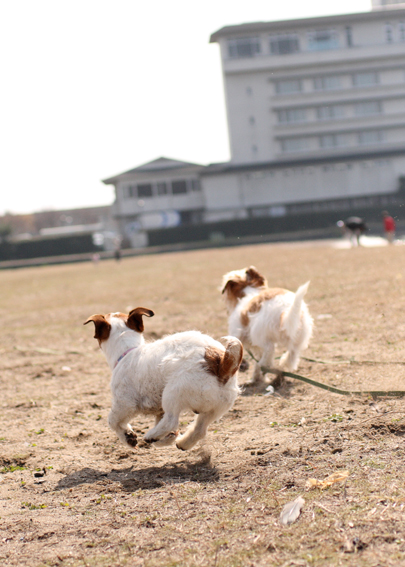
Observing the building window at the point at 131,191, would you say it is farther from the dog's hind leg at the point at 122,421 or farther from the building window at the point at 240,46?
the dog's hind leg at the point at 122,421

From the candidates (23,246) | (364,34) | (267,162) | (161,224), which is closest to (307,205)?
(267,162)

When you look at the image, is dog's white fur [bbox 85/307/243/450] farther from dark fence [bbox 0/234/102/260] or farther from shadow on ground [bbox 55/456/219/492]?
dark fence [bbox 0/234/102/260]

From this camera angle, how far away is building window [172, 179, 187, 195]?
68.7 m

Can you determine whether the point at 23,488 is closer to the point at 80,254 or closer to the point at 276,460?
A: the point at 276,460

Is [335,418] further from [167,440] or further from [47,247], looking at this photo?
[47,247]

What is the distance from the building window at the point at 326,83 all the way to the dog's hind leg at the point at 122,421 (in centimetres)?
7366

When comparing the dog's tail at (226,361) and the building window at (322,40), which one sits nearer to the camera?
the dog's tail at (226,361)

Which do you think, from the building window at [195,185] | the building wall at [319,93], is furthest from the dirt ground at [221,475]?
the building wall at [319,93]

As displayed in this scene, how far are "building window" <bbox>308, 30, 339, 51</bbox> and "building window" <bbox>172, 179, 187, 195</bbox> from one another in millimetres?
23545

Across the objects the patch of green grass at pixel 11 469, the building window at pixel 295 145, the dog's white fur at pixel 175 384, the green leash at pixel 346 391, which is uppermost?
the building window at pixel 295 145

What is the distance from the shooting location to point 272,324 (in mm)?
6215

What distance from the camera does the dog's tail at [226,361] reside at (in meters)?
4.19

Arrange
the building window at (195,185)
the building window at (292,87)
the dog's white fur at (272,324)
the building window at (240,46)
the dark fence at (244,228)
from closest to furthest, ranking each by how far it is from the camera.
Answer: the dog's white fur at (272,324)
the dark fence at (244,228)
the building window at (195,185)
the building window at (240,46)
the building window at (292,87)

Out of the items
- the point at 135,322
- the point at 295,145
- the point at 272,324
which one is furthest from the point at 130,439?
the point at 295,145
